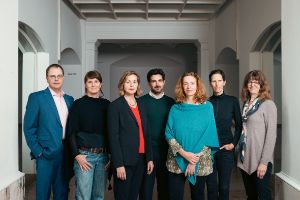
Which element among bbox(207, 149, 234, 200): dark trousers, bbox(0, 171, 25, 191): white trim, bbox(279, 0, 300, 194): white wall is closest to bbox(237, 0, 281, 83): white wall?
bbox(279, 0, 300, 194): white wall

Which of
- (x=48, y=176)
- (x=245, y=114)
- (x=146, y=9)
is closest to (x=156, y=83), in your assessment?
(x=245, y=114)

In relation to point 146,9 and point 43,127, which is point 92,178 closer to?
point 43,127

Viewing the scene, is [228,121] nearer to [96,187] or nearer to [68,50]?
[96,187]

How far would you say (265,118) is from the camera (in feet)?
10.1

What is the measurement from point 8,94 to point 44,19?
302 centimetres

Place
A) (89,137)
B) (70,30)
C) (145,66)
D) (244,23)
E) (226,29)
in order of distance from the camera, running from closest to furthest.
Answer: (89,137) < (244,23) < (226,29) < (70,30) < (145,66)

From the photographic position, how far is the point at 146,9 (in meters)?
8.00

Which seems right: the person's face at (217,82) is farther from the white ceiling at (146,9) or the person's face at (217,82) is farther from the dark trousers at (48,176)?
the white ceiling at (146,9)

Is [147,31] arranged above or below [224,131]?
above

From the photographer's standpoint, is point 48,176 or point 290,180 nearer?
point 48,176

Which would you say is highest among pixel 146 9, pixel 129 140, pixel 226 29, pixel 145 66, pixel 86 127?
pixel 146 9

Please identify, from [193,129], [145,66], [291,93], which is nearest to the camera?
[193,129]

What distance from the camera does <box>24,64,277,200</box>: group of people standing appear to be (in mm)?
2861

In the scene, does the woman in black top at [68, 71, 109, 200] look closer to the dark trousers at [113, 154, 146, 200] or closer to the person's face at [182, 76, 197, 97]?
the dark trousers at [113, 154, 146, 200]
